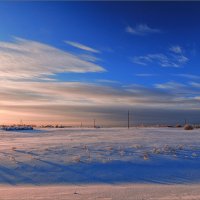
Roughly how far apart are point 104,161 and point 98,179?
210 centimetres

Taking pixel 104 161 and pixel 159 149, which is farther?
pixel 159 149

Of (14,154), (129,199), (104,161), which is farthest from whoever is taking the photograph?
(14,154)

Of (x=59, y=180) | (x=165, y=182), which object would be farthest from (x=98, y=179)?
(x=165, y=182)

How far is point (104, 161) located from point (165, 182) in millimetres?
3366

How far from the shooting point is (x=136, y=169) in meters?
16.5

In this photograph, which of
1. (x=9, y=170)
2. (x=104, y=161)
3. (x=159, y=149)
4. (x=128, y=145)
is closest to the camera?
(x=9, y=170)

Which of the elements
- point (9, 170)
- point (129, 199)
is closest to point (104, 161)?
point (9, 170)

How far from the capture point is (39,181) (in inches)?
584

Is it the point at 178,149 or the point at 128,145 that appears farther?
the point at 128,145

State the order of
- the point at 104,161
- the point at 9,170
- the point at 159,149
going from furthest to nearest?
the point at 159,149 → the point at 104,161 → the point at 9,170

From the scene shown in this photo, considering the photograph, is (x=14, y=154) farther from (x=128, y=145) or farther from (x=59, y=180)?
(x=128, y=145)

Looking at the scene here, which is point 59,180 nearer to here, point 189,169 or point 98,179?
point 98,179

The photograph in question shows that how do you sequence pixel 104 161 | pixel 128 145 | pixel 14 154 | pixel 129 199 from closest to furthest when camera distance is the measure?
pixel 129 199 → pixel 104 161 → pixel 14 154 → pixel 128 145

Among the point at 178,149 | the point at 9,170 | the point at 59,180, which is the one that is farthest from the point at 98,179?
the point at 178,149
